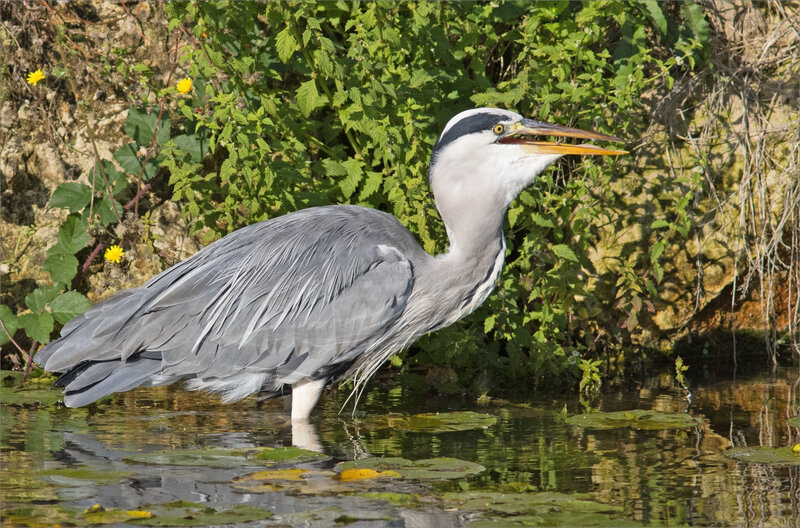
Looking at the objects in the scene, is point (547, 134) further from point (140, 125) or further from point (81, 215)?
point (81, 215)

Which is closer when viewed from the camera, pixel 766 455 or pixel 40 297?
pixel 766 455

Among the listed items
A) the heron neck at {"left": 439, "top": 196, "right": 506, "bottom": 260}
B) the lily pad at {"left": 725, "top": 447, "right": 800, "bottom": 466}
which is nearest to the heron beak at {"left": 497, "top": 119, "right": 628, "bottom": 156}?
the heron neck at {"left": 439, "top": 196, "right": 506, "bottom": 260}

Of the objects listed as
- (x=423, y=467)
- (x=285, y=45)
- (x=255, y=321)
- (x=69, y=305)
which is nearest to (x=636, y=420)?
(x=423, y=467)

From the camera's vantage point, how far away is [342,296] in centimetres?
452

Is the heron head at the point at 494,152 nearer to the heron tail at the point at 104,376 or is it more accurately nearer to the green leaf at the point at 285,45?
the green leaf at the point at 285,45

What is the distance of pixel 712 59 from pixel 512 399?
258 centimetres

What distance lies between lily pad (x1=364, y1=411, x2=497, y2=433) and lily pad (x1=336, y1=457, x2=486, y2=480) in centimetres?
68

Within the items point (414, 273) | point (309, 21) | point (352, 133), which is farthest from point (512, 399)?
point (309, 21)

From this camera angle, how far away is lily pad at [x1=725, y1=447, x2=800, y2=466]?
12.9 ft

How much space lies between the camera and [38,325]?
533 centimetres

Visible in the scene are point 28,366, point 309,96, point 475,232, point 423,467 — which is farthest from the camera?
point 28,366

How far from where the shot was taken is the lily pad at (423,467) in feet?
12.1

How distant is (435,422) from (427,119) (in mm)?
1620

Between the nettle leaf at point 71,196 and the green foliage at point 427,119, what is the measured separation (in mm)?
655
